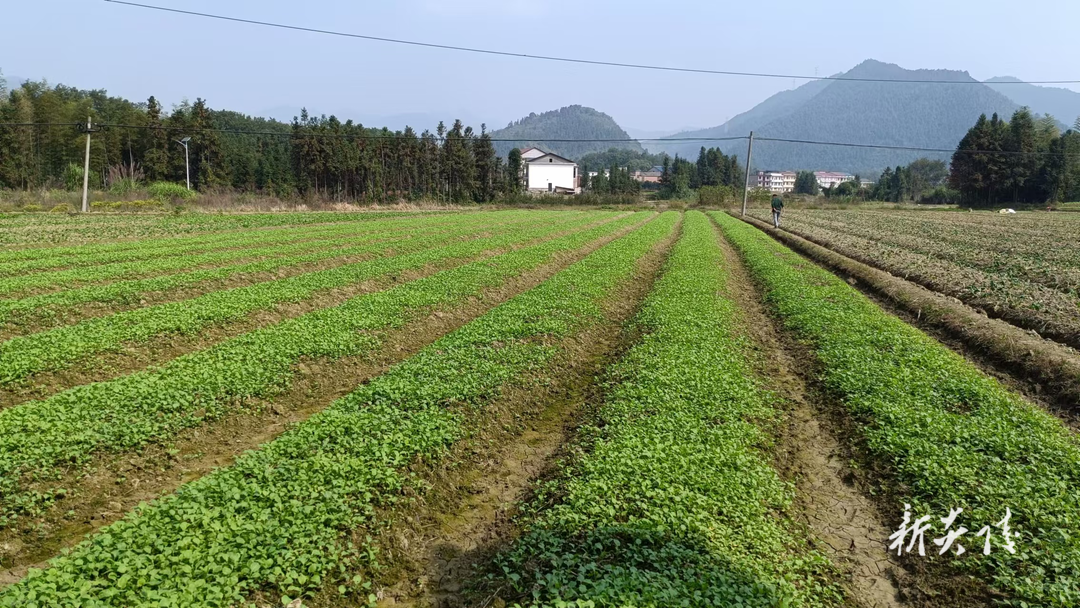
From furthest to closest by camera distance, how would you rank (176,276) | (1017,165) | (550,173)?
1. (550,173)
2. (1017,165)
3. (176,276)

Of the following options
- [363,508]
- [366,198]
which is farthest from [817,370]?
[366,198]

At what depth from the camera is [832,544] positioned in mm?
6383

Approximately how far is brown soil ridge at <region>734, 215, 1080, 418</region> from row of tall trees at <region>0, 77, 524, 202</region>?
61.8m

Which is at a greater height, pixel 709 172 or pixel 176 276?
pixel 709 172

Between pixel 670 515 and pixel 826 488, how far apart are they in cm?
282

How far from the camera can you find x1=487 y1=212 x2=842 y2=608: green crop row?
5.05 metres

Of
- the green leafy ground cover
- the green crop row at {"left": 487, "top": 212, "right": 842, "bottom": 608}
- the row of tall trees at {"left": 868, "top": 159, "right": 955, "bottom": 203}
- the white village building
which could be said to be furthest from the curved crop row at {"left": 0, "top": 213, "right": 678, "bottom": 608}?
the white village building

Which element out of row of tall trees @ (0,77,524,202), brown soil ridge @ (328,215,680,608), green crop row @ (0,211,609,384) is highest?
row of tall trees @ (0,77,524,202)

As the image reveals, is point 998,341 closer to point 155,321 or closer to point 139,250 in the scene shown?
point 155,321

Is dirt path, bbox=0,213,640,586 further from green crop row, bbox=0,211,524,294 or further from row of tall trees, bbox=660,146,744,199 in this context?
row of tall trees, bbox=660,146,744,199

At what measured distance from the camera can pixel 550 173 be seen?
163 metres

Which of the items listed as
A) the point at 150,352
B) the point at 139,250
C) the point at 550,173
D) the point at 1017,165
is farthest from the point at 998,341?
the point at 550,173

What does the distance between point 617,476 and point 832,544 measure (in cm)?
244

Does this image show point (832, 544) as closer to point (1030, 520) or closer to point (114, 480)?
point (1030, 520)
